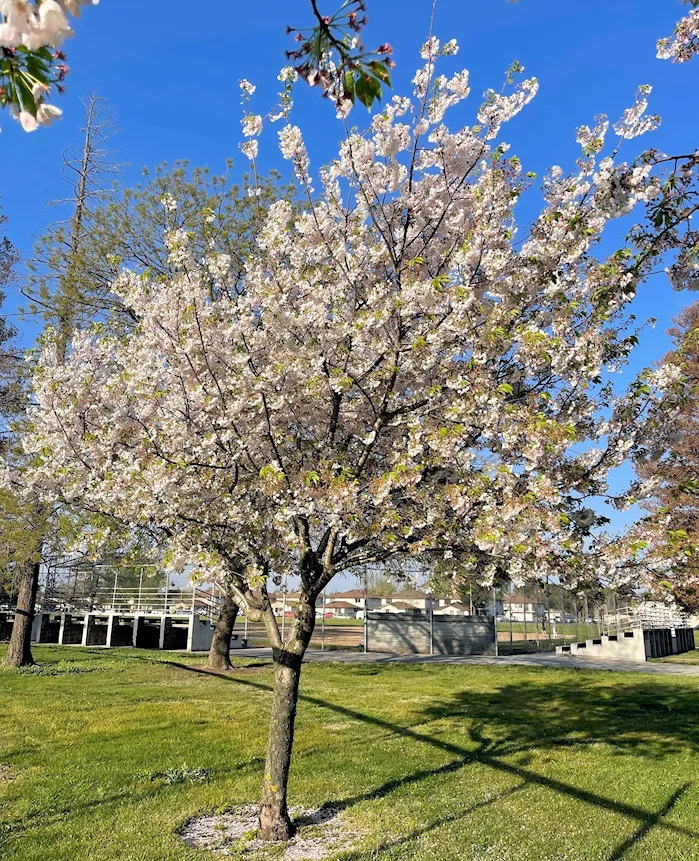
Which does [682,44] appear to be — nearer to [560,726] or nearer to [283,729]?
[283,729]

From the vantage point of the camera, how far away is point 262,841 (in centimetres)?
569

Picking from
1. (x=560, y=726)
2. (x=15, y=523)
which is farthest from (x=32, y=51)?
(x=15, y=523)

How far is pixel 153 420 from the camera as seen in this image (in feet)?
21.9

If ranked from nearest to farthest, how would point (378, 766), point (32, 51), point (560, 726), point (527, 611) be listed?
point (32, 51) < point (378, 766) < point (560, 726) < point (527, 611)

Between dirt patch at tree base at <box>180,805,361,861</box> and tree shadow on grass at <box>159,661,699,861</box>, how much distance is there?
45cm

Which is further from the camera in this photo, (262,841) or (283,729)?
(283,729)

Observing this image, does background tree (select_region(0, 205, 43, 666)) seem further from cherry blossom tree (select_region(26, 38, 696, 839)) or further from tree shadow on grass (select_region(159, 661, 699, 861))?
cherry blossom tree (select_region(26, 38, 696, 839))

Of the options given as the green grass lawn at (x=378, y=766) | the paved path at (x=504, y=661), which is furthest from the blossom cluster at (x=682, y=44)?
the paved path at (x=504, y=661)

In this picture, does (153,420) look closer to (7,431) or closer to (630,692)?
(7,431)

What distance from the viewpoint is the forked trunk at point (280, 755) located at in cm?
578

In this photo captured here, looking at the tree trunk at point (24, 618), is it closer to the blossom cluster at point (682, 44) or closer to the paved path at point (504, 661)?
the paved path at point (504, 661)

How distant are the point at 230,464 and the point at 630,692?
43.2 feet

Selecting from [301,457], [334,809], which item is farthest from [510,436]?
[334,809]

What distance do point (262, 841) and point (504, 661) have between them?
716 inches
